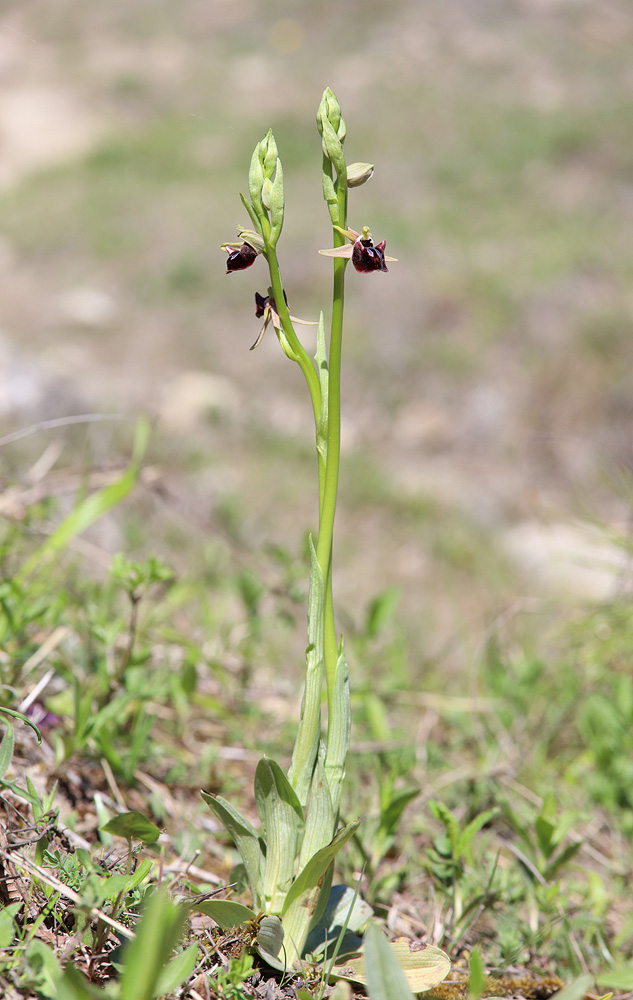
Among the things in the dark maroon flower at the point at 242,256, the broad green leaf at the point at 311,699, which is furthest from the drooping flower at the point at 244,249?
the broad green leaf at the point at 311,699

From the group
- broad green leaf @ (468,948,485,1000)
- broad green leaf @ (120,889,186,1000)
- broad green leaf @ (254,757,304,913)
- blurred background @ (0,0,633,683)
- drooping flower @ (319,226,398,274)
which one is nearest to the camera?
broad green leaf @ (120,889,186,1000)

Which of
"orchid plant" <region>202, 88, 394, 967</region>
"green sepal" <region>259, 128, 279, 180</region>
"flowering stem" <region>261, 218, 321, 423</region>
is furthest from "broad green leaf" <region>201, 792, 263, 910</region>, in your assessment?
"green sepal" <region>259, 128, 279, 180</region>

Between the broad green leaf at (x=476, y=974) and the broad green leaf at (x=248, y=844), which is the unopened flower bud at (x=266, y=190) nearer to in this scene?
the broad green leaf at (x=248, y=844)

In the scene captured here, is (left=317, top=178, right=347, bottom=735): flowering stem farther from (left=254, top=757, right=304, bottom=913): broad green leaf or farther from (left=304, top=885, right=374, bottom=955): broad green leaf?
(left=304, top=885, right=374, bottom=955): broad green leaf

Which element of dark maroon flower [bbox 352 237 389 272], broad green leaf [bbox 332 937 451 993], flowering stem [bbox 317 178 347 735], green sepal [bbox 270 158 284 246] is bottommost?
broad green leaf [bbox 332 937 451 993]

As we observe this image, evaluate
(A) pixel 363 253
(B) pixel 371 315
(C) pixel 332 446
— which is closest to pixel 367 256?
(A) pixel 363 253

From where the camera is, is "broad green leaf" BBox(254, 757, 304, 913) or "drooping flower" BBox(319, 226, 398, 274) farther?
"broad green leaf" BBox(254, 757, 304, 913)

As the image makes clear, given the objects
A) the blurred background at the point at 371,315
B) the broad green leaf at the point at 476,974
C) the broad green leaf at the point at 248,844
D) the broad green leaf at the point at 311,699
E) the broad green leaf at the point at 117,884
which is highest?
the blurred background at the point at 371,315
